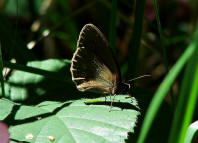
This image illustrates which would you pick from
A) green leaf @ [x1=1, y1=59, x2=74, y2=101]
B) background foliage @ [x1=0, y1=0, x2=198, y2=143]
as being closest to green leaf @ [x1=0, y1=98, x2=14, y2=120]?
background foliage @ [x1=0, y1=0, x2=198, y2=143]

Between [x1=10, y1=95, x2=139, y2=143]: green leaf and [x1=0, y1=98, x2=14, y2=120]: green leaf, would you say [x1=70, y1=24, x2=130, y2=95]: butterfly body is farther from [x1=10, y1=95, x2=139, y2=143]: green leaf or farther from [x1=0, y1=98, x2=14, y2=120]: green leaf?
[x1=0, y1=98, x2=14, y2=120]: green leaf

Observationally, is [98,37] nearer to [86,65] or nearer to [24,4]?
[86,65]

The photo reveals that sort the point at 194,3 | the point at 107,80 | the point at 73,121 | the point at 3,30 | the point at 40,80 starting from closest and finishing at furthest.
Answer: the point at 73,121, the point at 107,80, the point at 40,80, the point at 3,30, the point at 194,3

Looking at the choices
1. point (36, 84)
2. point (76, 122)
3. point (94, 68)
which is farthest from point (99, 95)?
point (76, 122)

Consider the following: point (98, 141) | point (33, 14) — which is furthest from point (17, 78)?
point (33, 14)

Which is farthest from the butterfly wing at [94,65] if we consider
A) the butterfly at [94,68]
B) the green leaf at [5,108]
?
the green leaf at [5,108]

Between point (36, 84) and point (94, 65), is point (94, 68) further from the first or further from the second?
point (36, 84)
